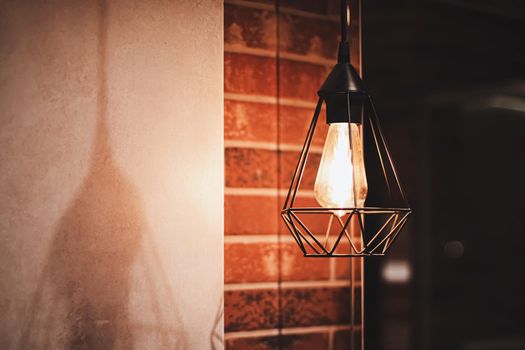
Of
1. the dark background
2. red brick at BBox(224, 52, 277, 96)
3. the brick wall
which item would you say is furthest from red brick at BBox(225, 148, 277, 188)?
the dark background

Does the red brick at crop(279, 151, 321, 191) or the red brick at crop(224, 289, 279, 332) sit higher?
the red brick at crop(279, 151, 321, 191)

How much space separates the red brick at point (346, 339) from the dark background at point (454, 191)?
14 cm

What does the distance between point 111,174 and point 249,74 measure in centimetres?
34

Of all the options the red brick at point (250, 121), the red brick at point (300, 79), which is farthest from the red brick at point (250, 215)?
the red brick at point (300, 79)

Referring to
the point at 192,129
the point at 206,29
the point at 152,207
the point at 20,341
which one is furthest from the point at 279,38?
the point at 20,341

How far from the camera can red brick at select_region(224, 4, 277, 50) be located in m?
1.21

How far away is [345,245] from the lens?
1.30 m

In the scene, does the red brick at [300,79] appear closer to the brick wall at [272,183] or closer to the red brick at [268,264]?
the brick wall at [272,183]

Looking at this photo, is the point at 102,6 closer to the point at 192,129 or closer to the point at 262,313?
the point at 192,129

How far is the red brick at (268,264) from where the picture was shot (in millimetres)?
1191

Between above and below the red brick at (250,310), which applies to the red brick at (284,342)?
below

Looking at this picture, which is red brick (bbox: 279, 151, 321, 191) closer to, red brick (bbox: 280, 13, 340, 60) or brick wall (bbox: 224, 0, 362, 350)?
brick wall (bbox: 224, 0, 362, 350)

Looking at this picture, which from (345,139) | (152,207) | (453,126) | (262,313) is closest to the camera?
(345,139)

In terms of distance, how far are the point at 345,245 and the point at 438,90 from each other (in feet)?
1.67
